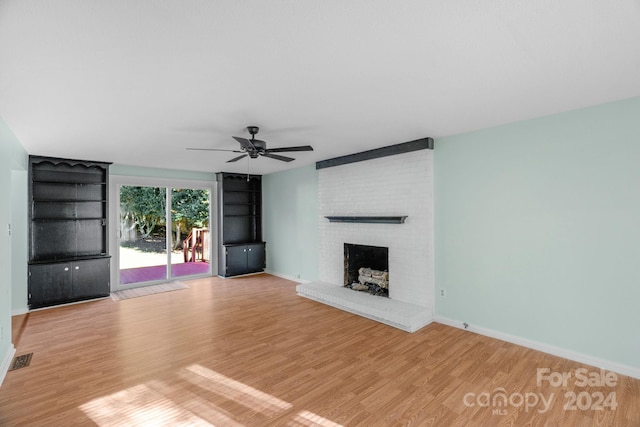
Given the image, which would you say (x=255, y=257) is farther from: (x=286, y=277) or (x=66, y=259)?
(x=66, y=259)

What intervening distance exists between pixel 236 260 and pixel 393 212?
406cm

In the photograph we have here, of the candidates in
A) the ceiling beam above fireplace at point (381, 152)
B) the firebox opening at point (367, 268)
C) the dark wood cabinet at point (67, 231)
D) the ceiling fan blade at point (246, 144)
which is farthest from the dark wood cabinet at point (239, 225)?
the ceiling fan blade at point (246, 144)

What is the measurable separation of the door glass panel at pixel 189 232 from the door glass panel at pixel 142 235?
228 millimetres

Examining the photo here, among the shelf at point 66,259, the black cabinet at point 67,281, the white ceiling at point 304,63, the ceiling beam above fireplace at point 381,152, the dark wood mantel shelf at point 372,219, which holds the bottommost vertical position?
the black cabinet at point 67,281

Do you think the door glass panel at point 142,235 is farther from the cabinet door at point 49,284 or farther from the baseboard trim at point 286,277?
the baseboard trim at point 286,277

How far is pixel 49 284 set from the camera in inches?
188

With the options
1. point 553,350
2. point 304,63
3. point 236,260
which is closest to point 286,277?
point 236,260

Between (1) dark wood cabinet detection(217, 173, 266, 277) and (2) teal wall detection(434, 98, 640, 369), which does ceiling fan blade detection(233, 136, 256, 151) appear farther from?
(1) dark wood cabinet detection(217, 173, 266, 277)

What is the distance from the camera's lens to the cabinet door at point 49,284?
466 centimetres

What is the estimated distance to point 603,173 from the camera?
2.83 m

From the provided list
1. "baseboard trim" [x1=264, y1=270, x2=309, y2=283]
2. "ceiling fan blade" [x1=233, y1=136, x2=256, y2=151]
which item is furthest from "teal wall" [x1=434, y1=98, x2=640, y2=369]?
"baseboard trim" [x1=264, y1=270, x2=309, y2=283]

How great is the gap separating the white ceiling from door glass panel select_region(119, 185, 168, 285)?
110 inches

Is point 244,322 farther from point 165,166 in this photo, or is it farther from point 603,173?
point 603,173

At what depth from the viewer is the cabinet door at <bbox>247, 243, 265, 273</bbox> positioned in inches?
281
